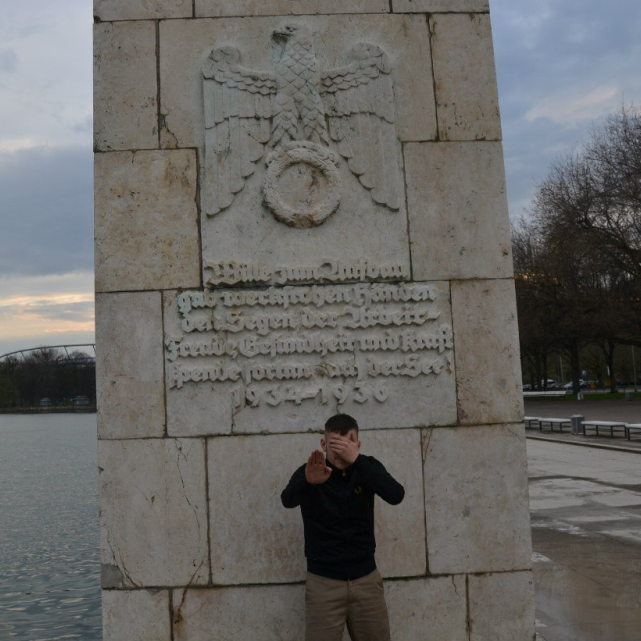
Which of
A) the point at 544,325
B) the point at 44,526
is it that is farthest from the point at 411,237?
the point at 544,325

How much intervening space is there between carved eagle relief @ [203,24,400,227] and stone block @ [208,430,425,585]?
1.76 m

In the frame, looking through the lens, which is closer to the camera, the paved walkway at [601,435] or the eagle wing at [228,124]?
the eagle wing at [228,124]

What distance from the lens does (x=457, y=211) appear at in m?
6.11

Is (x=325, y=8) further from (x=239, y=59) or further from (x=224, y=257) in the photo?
(x=224, y=257)

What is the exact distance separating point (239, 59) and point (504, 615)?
4664 millimetres

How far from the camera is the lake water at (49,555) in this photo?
925 cm

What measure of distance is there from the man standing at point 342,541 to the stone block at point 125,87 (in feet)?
9.55

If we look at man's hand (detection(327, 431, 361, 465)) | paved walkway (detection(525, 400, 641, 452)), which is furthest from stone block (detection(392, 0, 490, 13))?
paved walkway (detection(525, 400, 641, 452))

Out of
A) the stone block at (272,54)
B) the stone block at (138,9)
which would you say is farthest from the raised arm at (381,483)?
the stone block at (138,9)

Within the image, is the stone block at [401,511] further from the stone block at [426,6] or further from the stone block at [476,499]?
the stone block at [426,6]

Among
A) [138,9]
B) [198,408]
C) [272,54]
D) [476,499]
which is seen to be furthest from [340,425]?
[138,9]

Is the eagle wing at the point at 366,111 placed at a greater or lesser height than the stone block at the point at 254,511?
greater

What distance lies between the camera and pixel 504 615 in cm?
579

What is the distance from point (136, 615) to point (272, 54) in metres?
4.35
